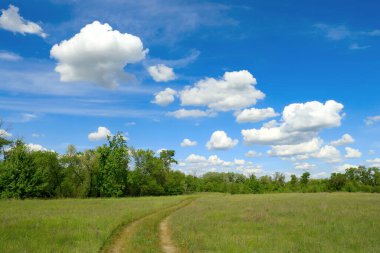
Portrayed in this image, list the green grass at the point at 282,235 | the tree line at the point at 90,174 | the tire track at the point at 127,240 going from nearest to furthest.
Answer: the green grass at the point at 282,235
the tire track at the point at 127,240
the tree line at the point at 90,174

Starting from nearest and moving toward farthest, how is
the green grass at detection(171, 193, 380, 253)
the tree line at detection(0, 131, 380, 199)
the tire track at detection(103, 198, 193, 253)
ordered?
the green grass at detection(171, 193, 380, 253), the tire track at detection(103, 198, 193, 253), the tree line at detection(0, 131, 380, 199)

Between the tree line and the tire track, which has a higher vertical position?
the tree line

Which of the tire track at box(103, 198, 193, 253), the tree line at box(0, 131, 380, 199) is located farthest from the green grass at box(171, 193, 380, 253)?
the tree line at box(0, 131, 380, 199)

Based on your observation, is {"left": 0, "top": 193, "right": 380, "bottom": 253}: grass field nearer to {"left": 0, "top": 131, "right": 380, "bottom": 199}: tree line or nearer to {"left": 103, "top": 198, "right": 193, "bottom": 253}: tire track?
{"left": 103, "top": 198, "right": 193, "bottom": 253}: tire track

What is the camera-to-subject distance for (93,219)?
80.0 ft

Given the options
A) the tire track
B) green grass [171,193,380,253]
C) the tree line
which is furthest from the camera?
the tree line

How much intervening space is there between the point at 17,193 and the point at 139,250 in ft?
156

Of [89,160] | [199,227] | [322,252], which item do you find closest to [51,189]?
[89,160]

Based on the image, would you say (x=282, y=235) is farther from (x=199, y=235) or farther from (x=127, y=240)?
(x=127, y=240)

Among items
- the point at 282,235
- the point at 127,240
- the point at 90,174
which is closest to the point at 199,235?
the point at 127,240

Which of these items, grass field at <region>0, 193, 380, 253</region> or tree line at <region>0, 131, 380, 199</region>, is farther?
tree line at <region>0, 131, 380, 199</region>

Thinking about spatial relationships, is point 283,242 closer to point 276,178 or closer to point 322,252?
point 322,252

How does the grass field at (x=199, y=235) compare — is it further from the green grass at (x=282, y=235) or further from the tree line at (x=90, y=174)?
the tree line at (x=90, y=174)

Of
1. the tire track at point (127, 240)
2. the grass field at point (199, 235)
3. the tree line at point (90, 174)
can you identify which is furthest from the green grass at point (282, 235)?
the tree line at point (90, 174)
